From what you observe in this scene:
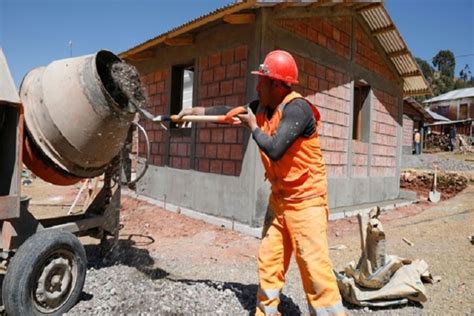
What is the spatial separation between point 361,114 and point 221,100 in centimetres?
460

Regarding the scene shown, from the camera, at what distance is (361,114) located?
1002 cm

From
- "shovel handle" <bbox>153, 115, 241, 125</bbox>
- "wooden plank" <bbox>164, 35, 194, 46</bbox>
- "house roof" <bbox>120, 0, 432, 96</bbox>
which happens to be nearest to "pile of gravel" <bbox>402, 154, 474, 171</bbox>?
"house roof" <bbox>120, 0, 432, 96</bbox>

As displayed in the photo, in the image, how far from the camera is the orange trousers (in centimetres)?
263

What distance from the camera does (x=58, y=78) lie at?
3.46m

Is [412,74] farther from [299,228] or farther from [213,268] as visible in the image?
[299,228]

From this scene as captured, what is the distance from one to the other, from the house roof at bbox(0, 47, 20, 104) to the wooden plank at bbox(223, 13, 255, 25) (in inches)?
151

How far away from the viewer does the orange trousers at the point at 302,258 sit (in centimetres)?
263

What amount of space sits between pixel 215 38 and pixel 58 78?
4.23 meters

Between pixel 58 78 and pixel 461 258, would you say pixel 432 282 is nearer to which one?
pixel 461 258

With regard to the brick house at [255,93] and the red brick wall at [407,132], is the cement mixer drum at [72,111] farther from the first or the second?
the red brick wall at [407,132]

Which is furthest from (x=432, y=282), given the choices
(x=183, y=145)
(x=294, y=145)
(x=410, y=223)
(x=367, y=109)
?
(x=367, y=109)

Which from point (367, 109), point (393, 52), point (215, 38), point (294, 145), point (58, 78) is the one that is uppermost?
point (393, 52)

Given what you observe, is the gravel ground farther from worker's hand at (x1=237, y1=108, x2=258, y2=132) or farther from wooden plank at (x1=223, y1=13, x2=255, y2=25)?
wooden plank at (x1=223, y1=13, x2=255, y2=25)

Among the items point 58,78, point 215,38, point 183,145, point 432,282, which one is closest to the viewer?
point 58,78
